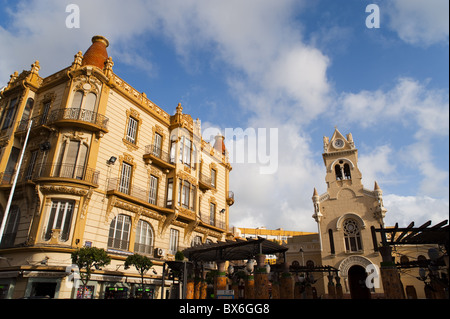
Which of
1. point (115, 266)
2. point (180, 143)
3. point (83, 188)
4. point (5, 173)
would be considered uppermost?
point (180, 143)

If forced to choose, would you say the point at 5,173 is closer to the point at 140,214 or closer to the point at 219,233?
the point at 140,214

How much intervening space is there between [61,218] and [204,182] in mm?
14578

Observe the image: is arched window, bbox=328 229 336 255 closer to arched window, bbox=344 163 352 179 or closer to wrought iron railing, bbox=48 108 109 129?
arched window, bbox=344 163 352 179

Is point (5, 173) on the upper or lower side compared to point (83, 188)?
upper

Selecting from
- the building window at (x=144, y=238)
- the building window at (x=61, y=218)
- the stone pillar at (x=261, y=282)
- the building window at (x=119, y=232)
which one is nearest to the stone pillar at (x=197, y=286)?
the stone pillar at (x=261, y=282)

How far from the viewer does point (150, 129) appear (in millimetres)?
26031

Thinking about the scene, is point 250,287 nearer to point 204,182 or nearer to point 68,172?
point 68,172

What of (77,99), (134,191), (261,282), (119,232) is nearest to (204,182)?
(134,191)

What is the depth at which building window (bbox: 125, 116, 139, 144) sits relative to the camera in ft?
79.0

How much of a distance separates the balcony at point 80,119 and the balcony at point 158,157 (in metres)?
4.12

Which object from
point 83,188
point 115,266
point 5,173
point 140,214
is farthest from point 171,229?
point 5,173

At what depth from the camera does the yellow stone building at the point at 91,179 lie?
17.8 m

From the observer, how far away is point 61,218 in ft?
60.3
